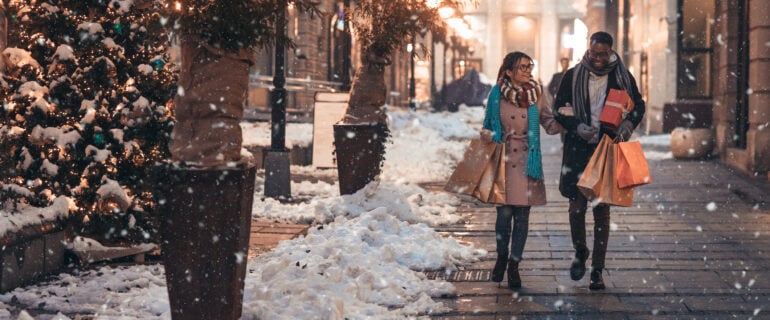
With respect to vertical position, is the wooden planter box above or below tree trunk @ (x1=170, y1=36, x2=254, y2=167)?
below

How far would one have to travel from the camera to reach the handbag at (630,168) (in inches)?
293

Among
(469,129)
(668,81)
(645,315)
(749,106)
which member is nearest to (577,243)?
(645,315)

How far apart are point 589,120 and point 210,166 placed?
→ 3.60 m

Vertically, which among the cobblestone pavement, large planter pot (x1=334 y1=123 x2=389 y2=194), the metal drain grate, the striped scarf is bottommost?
the metal drain grate

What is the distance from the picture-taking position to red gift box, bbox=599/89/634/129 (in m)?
7.56

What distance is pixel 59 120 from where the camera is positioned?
7.92m

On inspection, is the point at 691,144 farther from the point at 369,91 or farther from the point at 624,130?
the point at 624,130

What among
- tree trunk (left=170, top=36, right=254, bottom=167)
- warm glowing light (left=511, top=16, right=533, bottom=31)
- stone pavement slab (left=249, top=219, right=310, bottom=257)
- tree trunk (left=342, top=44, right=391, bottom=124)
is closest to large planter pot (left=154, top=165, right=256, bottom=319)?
tree trunk (left=170, top=36, right=254, bottom=167)

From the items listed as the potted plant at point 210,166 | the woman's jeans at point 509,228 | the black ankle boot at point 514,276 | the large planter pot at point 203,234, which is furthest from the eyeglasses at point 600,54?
the large planter pot at point 203,234

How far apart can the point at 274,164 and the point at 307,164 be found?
6078 millimetres

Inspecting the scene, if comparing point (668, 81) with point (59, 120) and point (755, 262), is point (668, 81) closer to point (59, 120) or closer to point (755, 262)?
point (755, 262)

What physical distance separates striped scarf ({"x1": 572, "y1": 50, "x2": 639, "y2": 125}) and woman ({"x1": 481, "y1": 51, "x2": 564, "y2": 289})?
10.1 inches

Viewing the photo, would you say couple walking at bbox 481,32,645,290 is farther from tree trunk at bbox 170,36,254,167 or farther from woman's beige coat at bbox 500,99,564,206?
tree trunk at bbox 170,36,254,167

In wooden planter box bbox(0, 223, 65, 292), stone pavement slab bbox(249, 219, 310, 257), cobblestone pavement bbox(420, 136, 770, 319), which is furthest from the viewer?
stone pavement slab bbox(249, 219, 310, 257)
